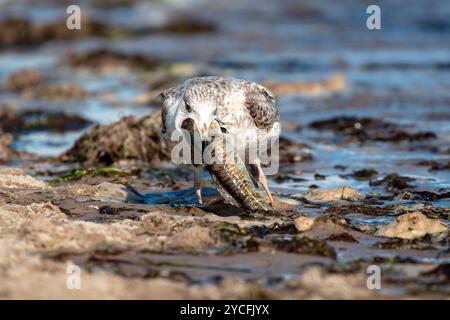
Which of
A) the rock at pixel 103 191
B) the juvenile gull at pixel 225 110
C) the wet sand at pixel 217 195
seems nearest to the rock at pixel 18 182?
the wet sand at pixel 217 195

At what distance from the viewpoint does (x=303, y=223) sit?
19.2 feet

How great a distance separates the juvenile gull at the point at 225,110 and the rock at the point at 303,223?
93cm

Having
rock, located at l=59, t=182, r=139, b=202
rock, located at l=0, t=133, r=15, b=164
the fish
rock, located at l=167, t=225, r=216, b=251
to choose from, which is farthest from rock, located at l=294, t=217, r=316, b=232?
rock, located at l=0, t=133, r=15, b=164

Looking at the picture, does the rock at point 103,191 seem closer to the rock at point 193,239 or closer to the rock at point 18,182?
the rock at point 18,182

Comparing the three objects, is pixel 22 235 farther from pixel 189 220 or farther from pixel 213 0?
pixel 213 0

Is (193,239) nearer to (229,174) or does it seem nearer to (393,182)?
(229,174)

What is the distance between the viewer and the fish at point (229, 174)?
6359 mm

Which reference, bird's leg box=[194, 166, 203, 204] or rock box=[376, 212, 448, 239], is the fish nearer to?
bird's leg box=[194, 166, 203, 204]

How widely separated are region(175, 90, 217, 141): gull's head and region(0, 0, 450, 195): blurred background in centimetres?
209

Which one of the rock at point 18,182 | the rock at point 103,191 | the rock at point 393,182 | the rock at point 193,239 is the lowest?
the rock at point 393,182

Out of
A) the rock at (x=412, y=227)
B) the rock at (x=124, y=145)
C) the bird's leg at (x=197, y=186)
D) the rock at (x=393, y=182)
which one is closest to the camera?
the rock at (x=412, y=227)

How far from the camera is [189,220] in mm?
5965

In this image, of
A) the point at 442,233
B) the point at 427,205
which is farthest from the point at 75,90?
the point at 442,233

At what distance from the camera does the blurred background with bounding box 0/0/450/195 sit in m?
10.2
